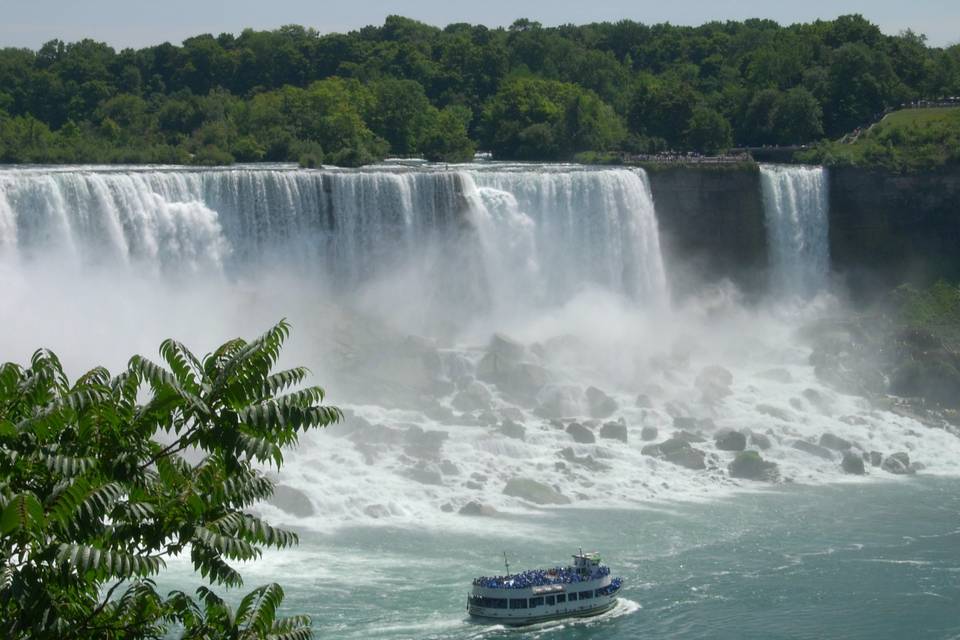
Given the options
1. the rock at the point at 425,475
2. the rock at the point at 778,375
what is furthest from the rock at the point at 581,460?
the rock at the point at 778,375

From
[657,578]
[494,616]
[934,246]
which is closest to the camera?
[494,616]

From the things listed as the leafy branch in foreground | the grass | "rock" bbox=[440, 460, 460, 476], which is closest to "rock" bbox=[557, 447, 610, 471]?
"rock" bbox=[440, 460, 460, 476]

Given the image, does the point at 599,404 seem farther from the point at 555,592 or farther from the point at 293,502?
the point at 555,592

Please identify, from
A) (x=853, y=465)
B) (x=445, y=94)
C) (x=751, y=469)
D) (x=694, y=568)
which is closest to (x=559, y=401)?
(x=751, y=469)

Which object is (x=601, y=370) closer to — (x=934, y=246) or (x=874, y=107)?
(x=934, y=246)

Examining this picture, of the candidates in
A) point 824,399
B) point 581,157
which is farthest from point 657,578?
point 581,157

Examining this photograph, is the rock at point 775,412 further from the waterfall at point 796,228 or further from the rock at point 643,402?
the waterfall at point 796,228
